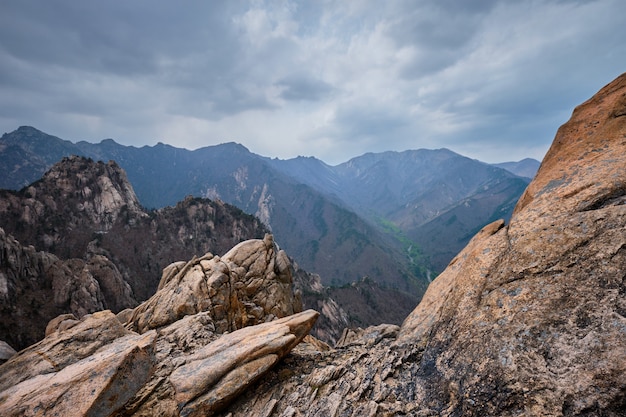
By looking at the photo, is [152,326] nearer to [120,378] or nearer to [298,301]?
[120,378]

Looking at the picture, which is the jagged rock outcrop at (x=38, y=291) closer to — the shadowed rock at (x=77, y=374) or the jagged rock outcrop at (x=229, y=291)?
the jagged rock outcrop at (x=229, y=291)

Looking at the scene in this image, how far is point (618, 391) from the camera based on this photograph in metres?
7.41

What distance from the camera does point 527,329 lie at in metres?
9.87

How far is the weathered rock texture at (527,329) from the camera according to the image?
27.8 feet

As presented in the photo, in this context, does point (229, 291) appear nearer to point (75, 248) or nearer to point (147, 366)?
point (147, 366)

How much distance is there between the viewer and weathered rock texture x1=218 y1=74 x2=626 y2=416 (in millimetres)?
8484

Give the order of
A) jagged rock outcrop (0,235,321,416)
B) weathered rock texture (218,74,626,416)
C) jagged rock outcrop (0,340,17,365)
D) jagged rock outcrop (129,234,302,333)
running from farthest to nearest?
jagged rock outcrop (129,234,302,333), jagged rock outcrop (0,340,17,365), jagged rock outcrop (0,235,321,416), weathered rock texture (218,74,626,416)

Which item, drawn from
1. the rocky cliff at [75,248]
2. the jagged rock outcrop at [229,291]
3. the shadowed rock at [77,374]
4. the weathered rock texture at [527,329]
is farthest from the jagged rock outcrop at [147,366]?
the rocky cliff at [75,248]

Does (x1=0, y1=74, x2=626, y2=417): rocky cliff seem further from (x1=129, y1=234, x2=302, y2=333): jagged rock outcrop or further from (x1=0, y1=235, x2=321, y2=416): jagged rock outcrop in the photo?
(x1=129, y1=234, x2=302, y2=333): jagged rock outcrop

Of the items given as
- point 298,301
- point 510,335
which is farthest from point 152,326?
point 510,335

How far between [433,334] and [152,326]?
21927mm

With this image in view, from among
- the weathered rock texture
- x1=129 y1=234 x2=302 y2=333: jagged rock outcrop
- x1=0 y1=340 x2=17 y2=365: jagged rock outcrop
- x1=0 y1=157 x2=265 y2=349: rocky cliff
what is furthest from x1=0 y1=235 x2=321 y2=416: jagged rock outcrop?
x1=0 y1=157 x2=265 y2=349: rocky cliff

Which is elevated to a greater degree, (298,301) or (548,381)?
(548,381)

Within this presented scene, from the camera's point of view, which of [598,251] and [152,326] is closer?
[598,251]
